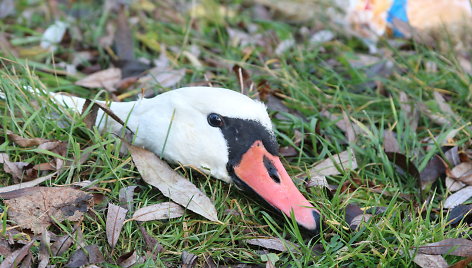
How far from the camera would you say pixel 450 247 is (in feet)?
9.30

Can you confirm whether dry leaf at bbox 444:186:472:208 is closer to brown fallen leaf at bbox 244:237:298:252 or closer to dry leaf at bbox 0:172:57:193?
brown fallen leaf at bbox 244:237:298:252

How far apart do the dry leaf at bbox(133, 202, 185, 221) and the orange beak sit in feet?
1.10

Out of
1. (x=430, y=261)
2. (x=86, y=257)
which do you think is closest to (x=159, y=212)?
(x=86, y=257)

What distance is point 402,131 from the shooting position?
13.2 ft

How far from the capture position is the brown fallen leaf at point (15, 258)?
264 centimetres

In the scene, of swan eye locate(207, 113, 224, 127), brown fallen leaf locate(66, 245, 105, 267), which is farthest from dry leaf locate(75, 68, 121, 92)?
brown fallen leaf locate(66, 245, 105, 267)

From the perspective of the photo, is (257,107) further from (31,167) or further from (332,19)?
(332,19)

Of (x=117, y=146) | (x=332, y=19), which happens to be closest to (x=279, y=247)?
(x=117, y=146)

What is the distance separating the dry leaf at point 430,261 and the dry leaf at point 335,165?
826mm

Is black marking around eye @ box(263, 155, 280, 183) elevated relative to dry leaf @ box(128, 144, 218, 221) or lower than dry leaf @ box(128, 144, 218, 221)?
elevated

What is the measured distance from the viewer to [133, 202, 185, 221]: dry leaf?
3012mm

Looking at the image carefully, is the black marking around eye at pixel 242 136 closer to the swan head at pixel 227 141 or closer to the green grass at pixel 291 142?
the swan head at pixel 227 141

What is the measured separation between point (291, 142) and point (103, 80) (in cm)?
147

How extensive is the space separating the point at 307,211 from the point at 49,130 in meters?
1.50
